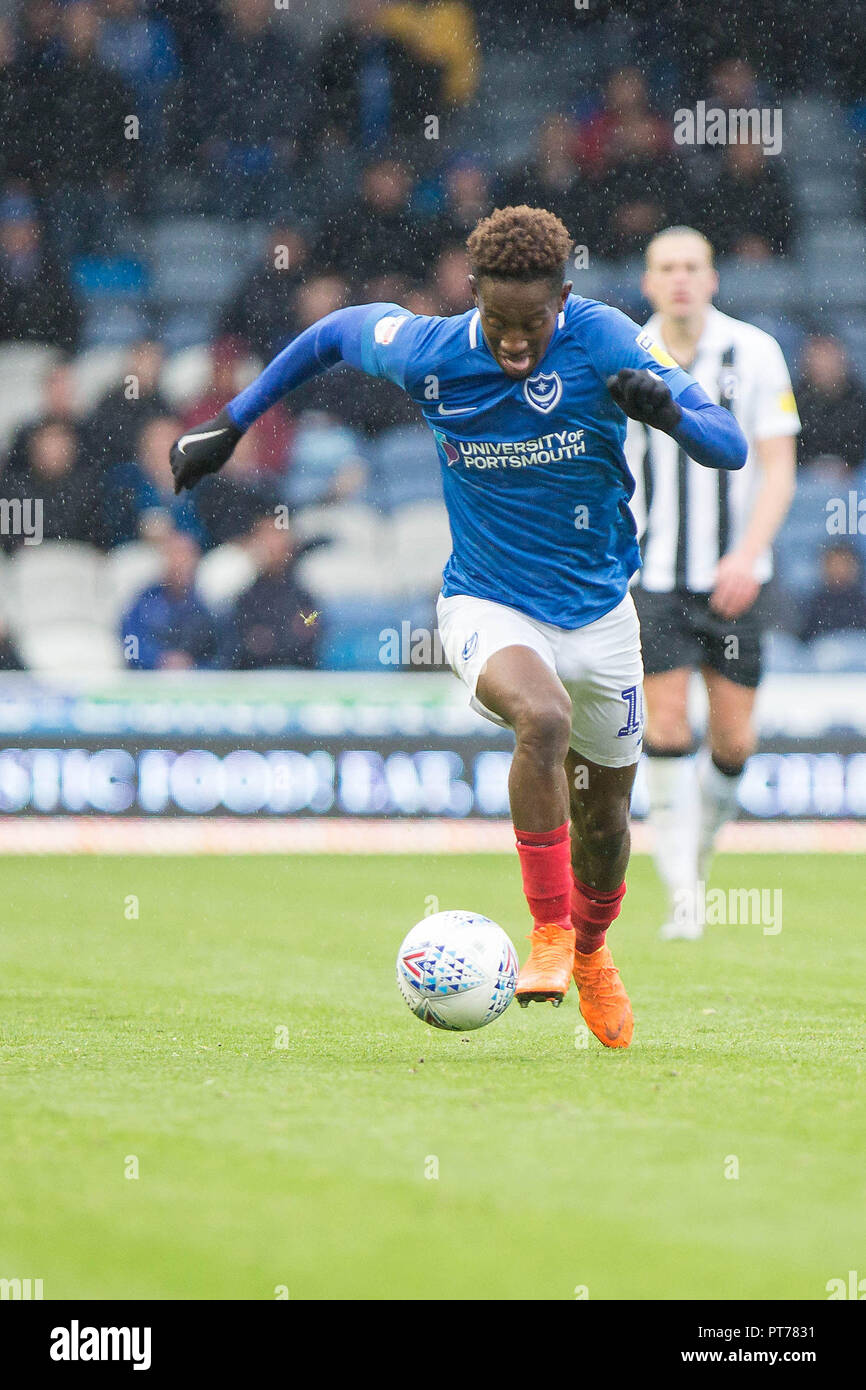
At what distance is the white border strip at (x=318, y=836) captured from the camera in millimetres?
10086

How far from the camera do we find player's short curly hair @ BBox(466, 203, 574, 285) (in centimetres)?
434

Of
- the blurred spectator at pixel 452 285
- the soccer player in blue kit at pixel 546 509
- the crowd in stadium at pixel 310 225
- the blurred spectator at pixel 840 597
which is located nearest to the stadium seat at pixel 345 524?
the crowd in stadium at pixel 310 225

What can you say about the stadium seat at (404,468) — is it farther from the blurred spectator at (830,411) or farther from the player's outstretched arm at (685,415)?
the player's outstretched arm at (685,415)

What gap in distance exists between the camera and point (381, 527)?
12.5 m

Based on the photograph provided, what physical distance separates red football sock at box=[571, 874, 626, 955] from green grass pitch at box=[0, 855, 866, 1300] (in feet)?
0.85

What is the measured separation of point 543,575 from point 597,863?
780mm

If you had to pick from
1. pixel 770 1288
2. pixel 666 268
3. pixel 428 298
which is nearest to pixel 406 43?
pixel 428 298

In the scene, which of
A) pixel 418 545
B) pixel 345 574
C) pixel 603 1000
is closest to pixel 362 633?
pixel 345 574

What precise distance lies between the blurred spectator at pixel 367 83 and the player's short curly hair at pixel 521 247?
417 inches

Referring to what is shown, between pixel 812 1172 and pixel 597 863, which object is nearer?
pixel 812 1172

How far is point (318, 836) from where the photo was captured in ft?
33.8

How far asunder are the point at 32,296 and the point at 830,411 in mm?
5804

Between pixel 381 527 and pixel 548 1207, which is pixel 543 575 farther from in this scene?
pixel 381 527

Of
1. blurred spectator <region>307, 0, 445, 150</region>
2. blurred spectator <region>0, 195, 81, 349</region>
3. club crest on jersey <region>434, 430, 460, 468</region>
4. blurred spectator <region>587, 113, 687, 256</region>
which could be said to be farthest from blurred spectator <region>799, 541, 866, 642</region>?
club crest on jersey <region>434, 430, 460, 468</region>
